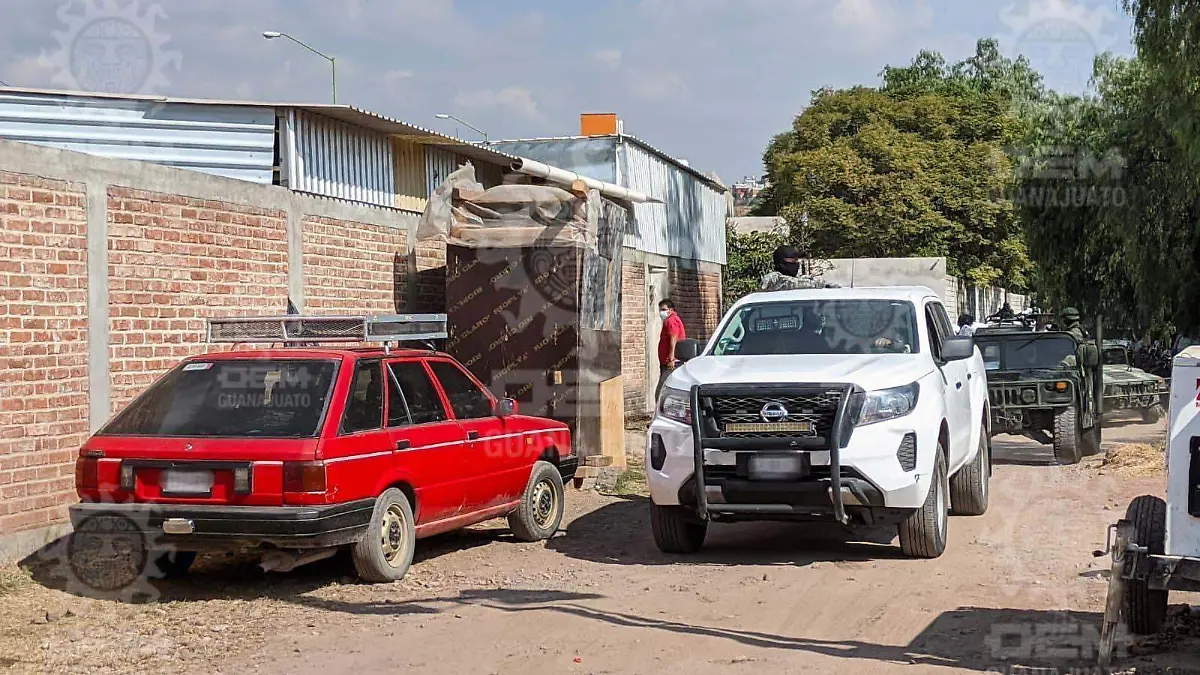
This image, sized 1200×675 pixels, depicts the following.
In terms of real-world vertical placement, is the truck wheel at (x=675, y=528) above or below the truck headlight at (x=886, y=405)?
below

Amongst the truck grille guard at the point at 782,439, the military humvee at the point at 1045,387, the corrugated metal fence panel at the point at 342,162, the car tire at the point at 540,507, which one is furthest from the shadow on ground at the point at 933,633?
the military humvee at the point at 1045,387

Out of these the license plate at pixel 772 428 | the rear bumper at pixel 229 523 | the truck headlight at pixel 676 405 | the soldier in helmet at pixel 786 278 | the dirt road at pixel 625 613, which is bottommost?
the dirt road at pixel 625 613

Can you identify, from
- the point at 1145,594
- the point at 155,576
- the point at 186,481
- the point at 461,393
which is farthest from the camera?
the point at 461,393

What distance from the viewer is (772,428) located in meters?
8.58

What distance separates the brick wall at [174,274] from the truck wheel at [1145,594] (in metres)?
6.93

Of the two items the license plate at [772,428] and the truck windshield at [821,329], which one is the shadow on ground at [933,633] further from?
the truck windshield at [821,329]

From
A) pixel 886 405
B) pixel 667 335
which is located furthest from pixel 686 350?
pixel 667 335

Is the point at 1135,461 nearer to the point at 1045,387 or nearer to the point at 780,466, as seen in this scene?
the point at 1045,387

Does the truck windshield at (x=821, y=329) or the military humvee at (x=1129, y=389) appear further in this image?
the military humvee at (x=1129, y=389)

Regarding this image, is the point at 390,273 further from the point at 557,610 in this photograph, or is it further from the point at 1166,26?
the point at 1166,26

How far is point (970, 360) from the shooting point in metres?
11.5

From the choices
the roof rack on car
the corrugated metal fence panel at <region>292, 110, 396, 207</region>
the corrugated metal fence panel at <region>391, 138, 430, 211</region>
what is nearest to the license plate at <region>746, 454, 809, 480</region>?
the roof rack on car

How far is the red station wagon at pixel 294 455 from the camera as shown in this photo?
7.43m

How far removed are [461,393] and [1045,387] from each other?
8.58 m
